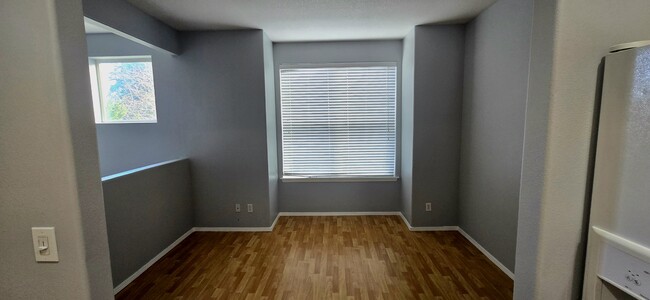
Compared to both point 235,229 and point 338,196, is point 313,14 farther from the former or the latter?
point 235,229

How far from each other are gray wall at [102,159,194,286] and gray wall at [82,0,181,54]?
131 centimetres

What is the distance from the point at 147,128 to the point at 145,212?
1.43 m

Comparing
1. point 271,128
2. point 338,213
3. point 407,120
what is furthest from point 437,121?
point 271,128

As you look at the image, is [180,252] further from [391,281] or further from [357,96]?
[357,96]

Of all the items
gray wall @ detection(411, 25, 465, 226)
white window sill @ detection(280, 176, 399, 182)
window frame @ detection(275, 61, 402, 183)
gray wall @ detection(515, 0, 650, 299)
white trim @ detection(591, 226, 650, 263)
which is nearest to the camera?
white trim @ detection(591, 226, 650, 263)

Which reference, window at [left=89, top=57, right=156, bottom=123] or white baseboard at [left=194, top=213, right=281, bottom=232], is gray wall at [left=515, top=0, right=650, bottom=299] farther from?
window at [left=89, top=57, right=156, bottom=123]

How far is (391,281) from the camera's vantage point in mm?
2338

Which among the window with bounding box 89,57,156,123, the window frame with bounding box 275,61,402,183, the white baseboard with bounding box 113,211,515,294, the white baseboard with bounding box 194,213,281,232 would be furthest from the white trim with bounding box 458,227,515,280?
the window with bounding box 89,57,156,123

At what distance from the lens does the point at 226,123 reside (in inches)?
131

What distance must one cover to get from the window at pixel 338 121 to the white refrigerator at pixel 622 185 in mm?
3007

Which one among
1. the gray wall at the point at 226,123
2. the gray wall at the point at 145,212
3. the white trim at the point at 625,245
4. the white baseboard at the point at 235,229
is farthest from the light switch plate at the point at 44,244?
the white baseboard at the point at 235,229

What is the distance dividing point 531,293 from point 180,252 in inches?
125

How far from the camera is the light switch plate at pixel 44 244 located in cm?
81

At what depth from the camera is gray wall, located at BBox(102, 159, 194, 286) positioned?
223 centimetres
